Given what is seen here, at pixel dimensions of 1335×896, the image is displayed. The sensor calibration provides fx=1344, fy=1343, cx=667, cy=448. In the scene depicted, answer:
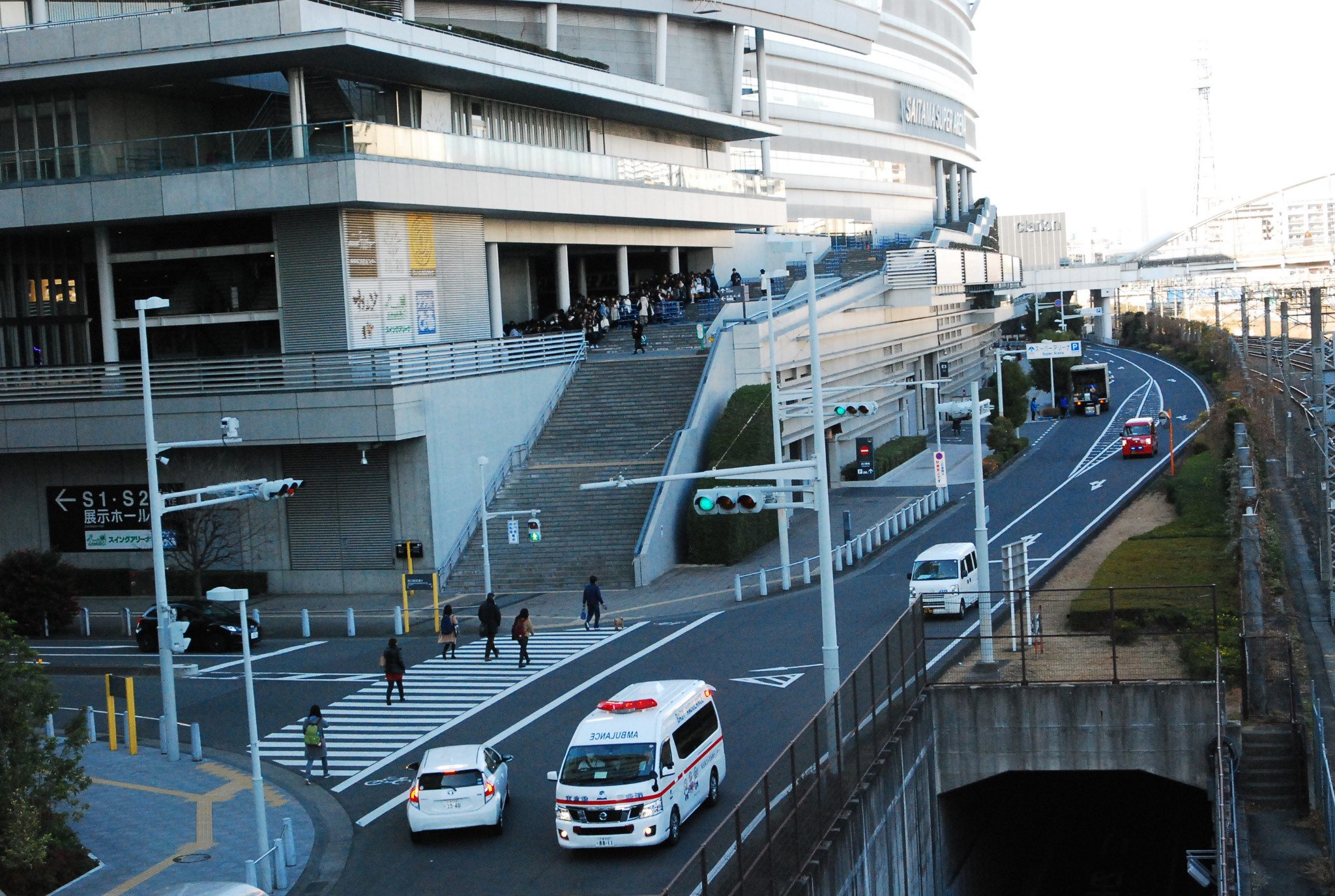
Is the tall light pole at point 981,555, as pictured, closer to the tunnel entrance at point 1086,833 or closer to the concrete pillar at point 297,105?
the tunnel entrance at point 1086,833

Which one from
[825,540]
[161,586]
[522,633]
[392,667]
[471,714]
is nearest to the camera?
[825,540]

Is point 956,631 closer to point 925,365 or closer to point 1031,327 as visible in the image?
point 925,365

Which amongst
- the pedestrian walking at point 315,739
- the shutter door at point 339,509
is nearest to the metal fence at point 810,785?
the pedestrian walking at point 315,739

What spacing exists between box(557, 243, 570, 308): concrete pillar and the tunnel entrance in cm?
3130

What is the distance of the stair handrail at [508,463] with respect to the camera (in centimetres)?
4109

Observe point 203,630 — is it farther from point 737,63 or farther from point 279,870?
point 737,63

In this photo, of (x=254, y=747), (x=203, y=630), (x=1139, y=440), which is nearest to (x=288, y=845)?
(x=254, y=747)

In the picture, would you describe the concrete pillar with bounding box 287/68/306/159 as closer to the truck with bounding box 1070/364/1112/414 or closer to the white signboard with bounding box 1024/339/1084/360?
the white signboard with bounding box 1024/339/1084/360

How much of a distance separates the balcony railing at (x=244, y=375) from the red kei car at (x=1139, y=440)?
3101cm

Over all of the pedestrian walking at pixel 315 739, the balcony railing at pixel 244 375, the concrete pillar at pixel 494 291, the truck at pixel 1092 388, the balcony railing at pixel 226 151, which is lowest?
the pedestrian walking at pixel 315 739

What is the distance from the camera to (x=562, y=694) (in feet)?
91.7

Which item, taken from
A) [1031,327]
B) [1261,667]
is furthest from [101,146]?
[1031,327]

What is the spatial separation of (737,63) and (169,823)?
171ft

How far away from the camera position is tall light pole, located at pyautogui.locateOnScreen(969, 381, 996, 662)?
25.0 m
